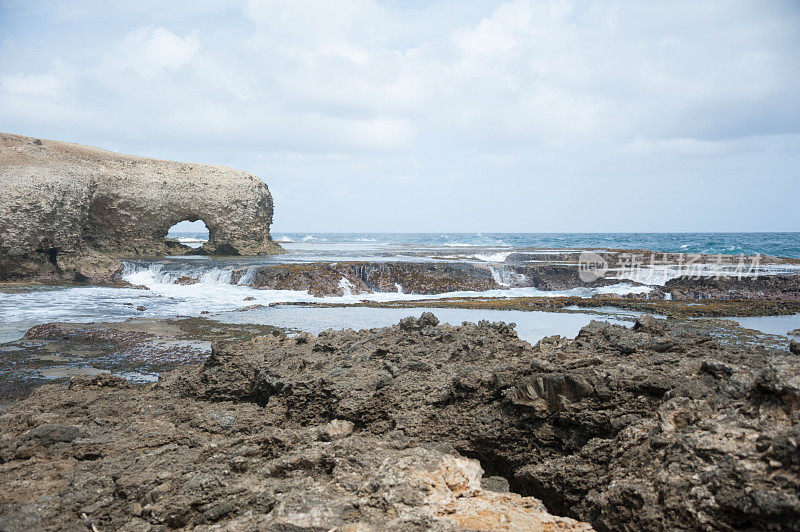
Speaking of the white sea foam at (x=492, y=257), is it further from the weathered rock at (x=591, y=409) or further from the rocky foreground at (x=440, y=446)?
the rocky foreground at (x=440, y=446)

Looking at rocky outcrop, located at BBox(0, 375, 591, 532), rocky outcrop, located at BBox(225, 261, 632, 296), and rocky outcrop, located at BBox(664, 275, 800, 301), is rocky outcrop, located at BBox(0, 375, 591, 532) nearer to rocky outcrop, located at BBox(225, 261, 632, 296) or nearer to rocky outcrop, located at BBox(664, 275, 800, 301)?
rocky outcrop, located at BBox(225, 261, 632, 296)

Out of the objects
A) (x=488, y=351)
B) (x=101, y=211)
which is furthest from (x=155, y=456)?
(x=101, y=211)

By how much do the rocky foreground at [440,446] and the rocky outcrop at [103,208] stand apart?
2486 cm

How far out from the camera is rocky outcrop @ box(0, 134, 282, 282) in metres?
25.2

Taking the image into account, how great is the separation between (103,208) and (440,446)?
35441mm

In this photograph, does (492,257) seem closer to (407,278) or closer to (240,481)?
(407,278)

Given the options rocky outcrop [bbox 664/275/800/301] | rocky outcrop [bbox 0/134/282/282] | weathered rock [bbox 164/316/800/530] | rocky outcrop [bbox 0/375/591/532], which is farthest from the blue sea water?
rocky outcrop [bbox 0/375/591/532]

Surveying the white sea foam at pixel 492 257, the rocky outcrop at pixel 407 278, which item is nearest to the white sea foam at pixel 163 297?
the rocky outcrop at pixel 407 278

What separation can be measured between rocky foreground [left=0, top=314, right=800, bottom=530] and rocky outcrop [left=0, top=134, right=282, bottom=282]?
24.9 m

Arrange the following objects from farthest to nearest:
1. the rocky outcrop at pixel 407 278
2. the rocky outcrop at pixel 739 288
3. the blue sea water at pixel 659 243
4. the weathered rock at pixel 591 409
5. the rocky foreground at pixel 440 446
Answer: the blue sea water at pixel 659 243, the rocky outcrop at pixel 407 278, the rocky outcrop at pixel 739 288, the rocky foreground at pixel 440 446, the weathered rock at pixel 591 409

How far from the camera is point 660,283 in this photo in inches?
873

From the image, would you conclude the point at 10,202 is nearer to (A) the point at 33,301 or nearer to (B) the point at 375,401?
(A) the point at 33,301

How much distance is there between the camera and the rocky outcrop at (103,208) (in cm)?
2525

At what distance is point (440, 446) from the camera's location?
344cm
